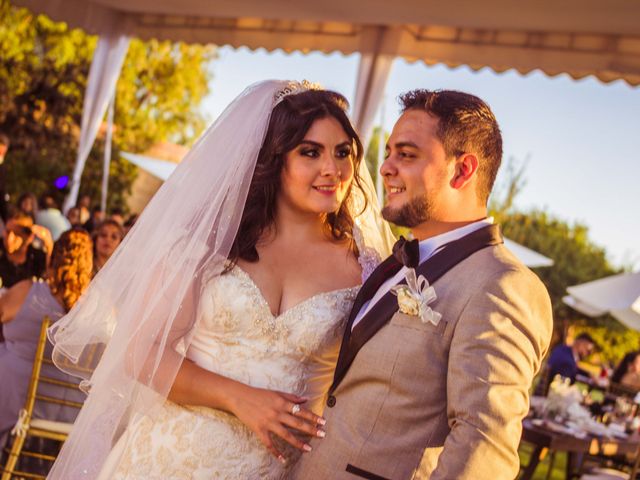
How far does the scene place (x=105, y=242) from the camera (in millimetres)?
6840

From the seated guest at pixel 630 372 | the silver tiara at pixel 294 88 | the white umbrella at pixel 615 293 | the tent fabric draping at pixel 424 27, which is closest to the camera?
the silver tiara at pixel 294 88

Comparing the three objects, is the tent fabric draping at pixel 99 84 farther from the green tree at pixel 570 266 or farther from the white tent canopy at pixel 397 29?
the green tree at pixel 570 266

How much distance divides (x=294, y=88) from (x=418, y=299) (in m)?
1.29

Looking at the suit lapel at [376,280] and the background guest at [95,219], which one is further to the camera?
the background guest at [95,219]

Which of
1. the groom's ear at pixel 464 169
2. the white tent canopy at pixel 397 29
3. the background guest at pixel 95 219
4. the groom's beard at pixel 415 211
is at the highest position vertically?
the white tent canopy at pixel 397 29

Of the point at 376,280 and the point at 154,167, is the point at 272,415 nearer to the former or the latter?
the point at 376,280

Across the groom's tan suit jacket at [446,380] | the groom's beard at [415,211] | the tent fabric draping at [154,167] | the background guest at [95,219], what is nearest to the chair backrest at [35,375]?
the groom's tan suit jacket at [446,380]

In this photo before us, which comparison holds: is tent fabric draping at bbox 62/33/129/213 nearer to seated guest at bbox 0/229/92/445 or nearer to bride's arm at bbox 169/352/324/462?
seated guest at bbox 0/229/92/445

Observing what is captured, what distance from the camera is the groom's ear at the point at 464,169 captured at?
7.25ft

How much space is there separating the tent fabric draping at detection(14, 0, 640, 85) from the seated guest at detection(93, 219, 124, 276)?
2980mm

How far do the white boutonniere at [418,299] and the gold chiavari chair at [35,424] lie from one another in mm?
2910

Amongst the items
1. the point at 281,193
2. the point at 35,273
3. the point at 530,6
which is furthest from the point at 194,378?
the point at 530,6

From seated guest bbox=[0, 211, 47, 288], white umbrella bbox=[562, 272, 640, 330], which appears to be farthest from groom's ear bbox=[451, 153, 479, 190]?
white umbrella bbox=[562, 272, 640, 330]

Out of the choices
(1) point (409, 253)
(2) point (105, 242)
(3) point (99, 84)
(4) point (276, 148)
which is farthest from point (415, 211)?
(3) point (99, 84)
